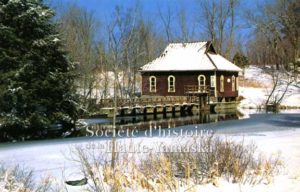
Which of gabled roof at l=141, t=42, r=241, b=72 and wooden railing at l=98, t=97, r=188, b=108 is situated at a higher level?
gabled roof at l=141, t=42, r=241, b=72

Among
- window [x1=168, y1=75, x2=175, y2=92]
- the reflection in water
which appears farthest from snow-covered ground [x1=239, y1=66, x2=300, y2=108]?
the reflection in water

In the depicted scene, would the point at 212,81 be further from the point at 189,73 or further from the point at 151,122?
the point at 151,122

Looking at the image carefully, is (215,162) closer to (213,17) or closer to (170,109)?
(170,109)

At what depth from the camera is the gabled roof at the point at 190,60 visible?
45.9 meters

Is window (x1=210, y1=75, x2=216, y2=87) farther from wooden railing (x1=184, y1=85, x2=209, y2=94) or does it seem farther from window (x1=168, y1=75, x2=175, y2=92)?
window (x1=168, y1=75, x2=175, y2=92)

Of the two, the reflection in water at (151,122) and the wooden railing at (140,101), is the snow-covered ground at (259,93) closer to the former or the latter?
the wooden railing at (140,101)

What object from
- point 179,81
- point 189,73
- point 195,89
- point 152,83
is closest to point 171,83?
point 179,81

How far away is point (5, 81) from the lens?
19.5m

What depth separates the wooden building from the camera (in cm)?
4575

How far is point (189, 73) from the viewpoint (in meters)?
46.5

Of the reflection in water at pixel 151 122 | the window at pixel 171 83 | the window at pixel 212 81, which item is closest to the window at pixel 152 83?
the window at pixel 171 83

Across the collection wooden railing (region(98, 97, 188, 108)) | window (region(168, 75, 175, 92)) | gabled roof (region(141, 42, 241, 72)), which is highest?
gabled roof (region(141, 42, 241, 72))

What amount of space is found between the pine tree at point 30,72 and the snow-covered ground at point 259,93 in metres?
29.8

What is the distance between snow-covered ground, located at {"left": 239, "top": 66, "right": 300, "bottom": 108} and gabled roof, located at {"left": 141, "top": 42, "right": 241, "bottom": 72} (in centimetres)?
376
